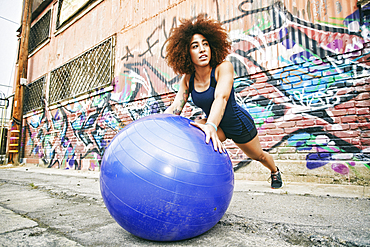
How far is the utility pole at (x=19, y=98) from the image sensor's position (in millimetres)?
10406

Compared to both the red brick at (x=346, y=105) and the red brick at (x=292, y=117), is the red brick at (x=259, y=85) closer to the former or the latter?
the red brick at (x=292, y=117)

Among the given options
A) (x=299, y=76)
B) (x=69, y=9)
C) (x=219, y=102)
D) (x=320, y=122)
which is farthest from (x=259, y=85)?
(x=69, y=9)

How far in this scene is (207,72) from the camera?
2201mm

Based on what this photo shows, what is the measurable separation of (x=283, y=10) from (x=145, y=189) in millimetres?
4561

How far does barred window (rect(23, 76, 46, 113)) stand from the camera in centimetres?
1088

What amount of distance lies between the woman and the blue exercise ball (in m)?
0.83

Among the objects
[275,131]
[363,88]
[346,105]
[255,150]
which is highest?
[363,88]

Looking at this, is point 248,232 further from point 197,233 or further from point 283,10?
point 283,10

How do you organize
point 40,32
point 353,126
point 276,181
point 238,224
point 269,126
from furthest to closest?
point 40,32 → point 269,126 → point 353,126 → point 276,181 → point 238,224

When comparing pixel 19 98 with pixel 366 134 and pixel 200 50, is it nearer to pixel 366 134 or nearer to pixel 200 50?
pixel 200 50

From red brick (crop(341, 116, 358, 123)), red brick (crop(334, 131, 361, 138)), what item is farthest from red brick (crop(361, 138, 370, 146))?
red brick (crop(341, 116, 358, 123))

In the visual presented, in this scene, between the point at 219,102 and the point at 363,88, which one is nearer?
the point at 219,102

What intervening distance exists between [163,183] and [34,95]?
13122 millimetres

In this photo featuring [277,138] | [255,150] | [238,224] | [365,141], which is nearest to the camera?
[238,224]
